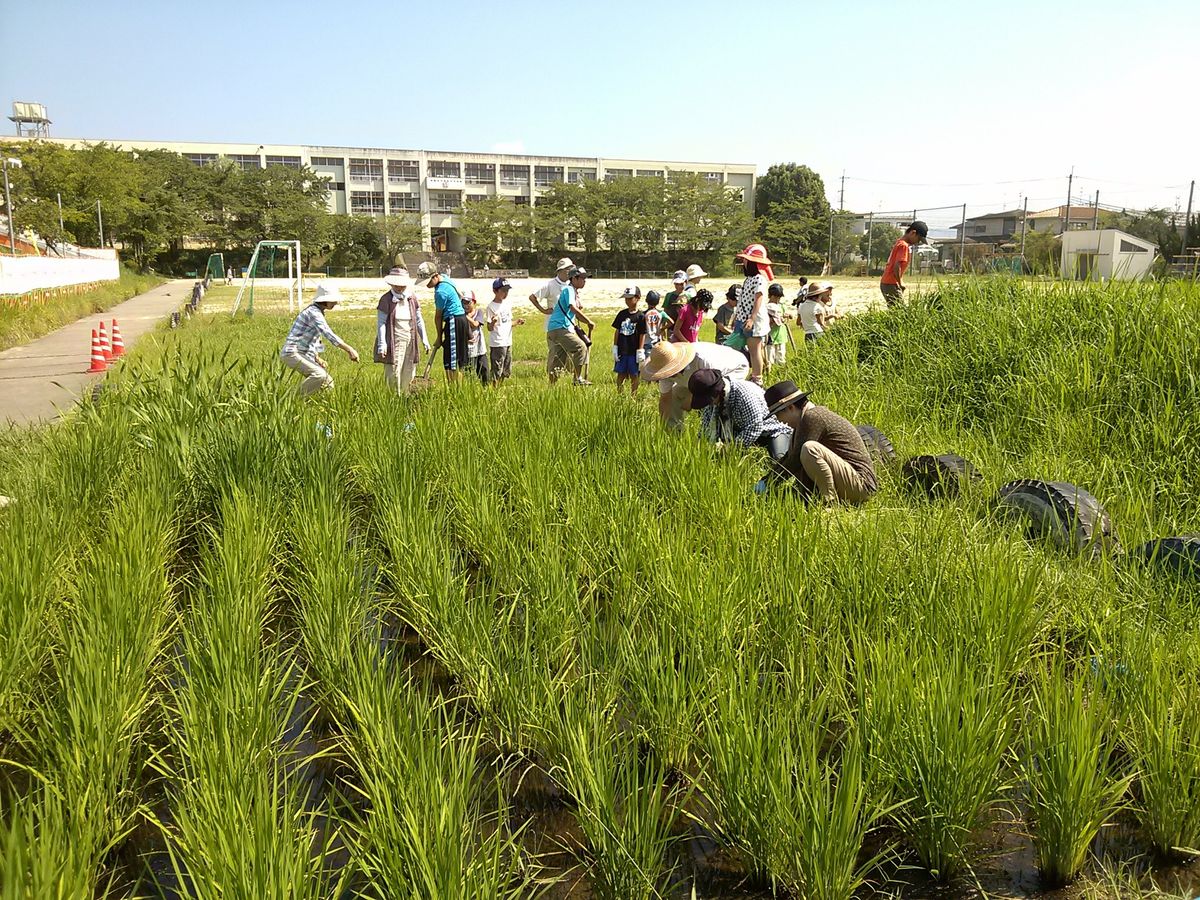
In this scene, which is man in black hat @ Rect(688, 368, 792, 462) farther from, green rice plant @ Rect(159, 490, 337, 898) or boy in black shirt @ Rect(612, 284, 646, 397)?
boy in black shirt @ Rect(612, 284, 646, 397)

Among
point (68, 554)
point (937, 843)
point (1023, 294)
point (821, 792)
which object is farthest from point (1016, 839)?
point (1023, 294)

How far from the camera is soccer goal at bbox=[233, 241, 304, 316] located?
21.7 meters

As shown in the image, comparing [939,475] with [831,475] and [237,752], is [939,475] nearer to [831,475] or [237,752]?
[831,475]

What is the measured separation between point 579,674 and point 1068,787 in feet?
4.50

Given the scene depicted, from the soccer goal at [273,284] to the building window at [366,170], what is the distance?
1877 centimetres

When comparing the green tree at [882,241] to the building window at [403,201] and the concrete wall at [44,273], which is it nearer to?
the concrete wall at [44,273]

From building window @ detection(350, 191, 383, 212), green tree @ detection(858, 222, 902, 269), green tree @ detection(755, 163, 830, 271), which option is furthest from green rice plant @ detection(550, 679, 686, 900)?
building window @ detection(350, 191, 383, 212)

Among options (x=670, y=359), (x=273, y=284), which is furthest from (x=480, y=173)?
(x=670, y=359)

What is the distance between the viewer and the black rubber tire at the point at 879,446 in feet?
16.1

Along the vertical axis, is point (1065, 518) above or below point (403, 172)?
below

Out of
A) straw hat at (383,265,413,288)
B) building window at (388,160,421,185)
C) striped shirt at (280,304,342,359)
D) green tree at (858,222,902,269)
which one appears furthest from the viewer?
building window at (388,160,421,185)

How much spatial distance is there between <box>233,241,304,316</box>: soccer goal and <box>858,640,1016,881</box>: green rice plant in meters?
20.4

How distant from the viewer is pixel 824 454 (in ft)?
13.9

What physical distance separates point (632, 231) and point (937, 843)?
2257 inches
